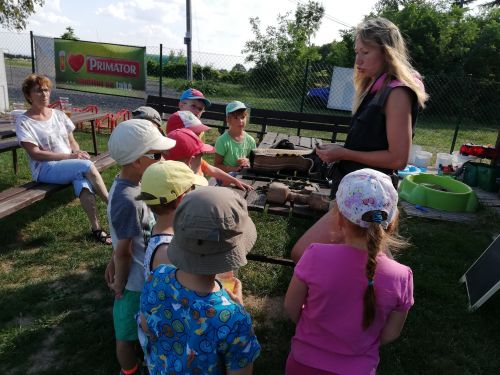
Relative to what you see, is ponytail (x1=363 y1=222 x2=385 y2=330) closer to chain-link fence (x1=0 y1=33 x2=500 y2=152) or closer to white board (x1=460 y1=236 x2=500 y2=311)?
white board (x1=460 y1=236 x2=500 y2=311)

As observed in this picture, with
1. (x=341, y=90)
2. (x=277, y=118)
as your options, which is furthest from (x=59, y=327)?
(x=341, y=90)

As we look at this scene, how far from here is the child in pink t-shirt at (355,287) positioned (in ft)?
4.44

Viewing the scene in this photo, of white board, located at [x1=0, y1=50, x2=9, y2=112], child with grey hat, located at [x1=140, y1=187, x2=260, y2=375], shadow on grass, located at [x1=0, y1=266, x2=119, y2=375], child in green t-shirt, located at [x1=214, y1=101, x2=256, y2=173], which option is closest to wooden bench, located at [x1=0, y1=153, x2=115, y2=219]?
shadow on grass, located at [x1=0, y1=266, x2=119, y2=375]

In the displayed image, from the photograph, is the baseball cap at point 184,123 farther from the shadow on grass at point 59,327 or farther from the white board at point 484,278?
the white board at point 484,278

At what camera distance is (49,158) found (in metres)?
4.03

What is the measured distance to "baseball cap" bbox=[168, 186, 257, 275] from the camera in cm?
118

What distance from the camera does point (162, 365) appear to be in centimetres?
137

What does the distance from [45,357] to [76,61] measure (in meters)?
10.2

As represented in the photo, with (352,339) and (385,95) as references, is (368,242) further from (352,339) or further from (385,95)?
(385,95)

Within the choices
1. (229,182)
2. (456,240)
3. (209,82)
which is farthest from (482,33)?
(229,182)

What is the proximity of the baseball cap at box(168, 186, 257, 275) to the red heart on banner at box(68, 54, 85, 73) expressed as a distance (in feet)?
36.6

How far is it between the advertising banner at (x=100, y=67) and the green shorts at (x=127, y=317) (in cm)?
938

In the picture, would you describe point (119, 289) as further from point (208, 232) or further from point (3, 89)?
point (3, 89)

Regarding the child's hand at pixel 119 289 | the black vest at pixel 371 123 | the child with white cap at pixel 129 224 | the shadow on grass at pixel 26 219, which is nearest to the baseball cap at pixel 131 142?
the child with white cap at pixel 129 224
